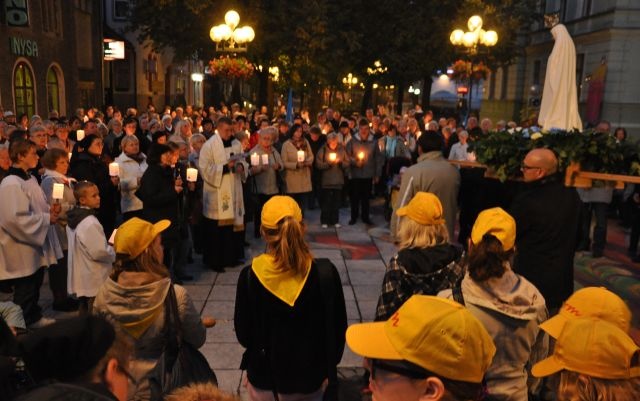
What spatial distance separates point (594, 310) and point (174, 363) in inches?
93.7

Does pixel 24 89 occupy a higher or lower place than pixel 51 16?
lower

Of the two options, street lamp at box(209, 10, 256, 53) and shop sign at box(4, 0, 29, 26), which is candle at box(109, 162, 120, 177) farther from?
shop sign at box(4, 0, 29, 26)

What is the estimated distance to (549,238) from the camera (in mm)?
4578

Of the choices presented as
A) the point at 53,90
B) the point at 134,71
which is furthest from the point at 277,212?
the point at 134,71

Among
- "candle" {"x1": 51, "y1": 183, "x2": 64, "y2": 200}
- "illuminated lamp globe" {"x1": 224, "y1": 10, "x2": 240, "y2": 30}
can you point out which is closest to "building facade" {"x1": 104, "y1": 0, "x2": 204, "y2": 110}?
"illuminated lamp globe" {"x1": 224, "y1": 10, "x2": 240, "y2": 30}

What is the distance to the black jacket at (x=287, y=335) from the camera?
344cm

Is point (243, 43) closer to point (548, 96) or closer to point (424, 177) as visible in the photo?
point (548, 96)

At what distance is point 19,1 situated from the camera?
20031mm

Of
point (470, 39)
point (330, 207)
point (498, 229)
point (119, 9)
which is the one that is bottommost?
point (330, 207)

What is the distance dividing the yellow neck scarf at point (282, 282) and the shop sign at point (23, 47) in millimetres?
21375

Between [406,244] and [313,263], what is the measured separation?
757mm

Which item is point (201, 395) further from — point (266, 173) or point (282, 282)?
point (266, 173)

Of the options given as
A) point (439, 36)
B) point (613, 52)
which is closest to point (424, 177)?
point (439, 36)

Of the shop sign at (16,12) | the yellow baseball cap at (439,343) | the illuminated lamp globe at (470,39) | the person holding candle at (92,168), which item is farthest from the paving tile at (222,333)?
the shop sign at (16,12)
